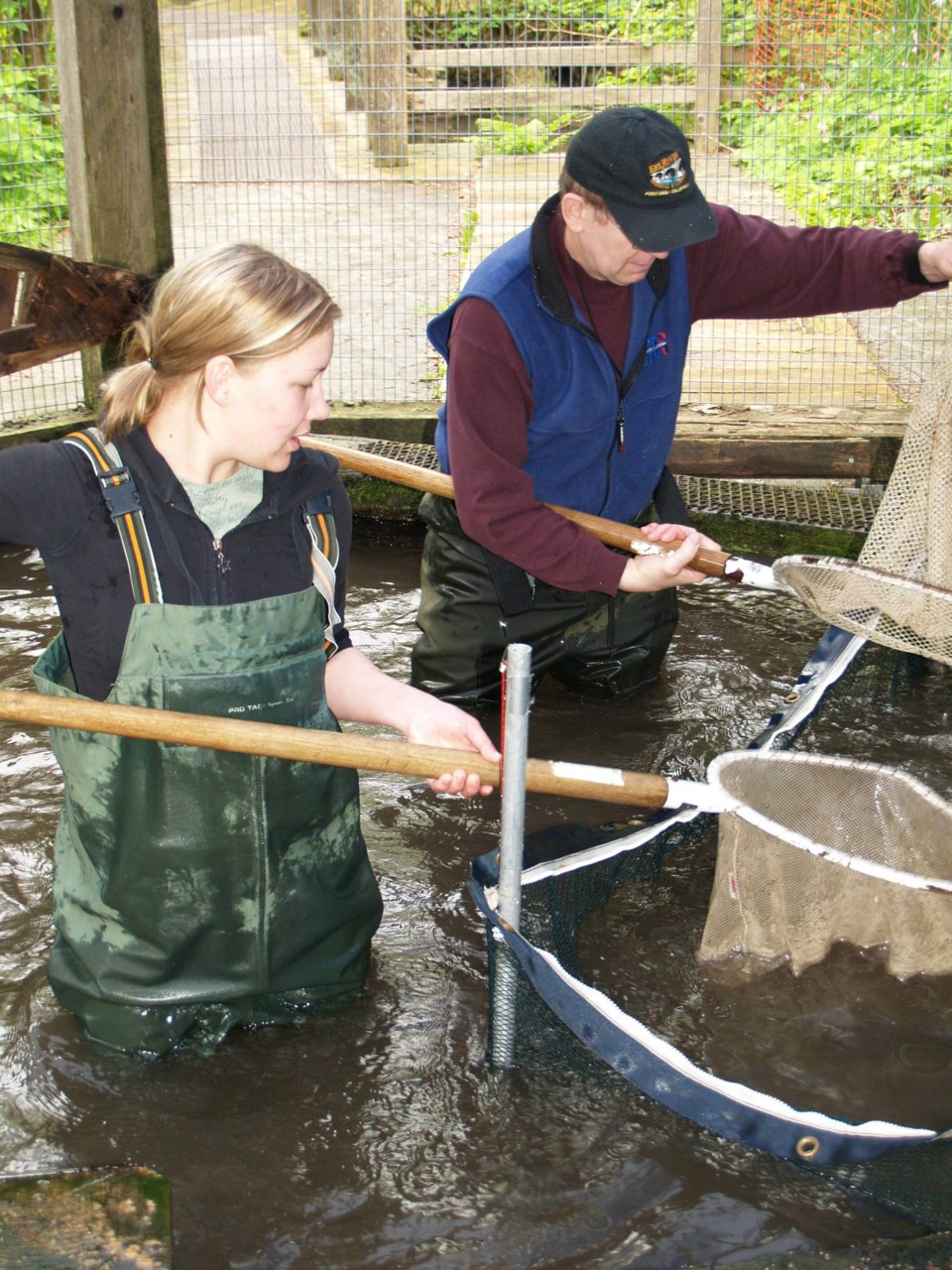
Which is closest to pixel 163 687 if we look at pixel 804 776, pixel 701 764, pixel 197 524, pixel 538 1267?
pixel 197 524

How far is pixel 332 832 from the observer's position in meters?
2.70

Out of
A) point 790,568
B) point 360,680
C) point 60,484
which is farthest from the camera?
point 790,568

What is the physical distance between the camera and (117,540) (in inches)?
92.4

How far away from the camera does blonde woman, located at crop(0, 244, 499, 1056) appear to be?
2314 millimetres

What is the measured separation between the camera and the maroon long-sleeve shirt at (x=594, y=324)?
3.45 m

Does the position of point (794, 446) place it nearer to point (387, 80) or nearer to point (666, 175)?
point (666, 175)

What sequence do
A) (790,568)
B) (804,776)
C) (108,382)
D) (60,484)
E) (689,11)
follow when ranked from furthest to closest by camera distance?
(689,11) → (790,568) → (804,776) → (108,382) → (60,484)

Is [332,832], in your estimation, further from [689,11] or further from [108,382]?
[689,11]

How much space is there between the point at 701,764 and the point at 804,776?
1045 mm

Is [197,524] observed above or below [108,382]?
below

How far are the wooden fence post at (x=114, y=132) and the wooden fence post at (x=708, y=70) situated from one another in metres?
2.49

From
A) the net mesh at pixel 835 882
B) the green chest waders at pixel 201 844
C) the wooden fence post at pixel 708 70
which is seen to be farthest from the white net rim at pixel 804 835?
the wooden fence post at pixel 708 70

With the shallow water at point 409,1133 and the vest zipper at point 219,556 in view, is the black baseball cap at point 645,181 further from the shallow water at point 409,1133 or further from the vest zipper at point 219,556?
the shallow water at point 409,1133

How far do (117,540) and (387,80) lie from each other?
5.86m
